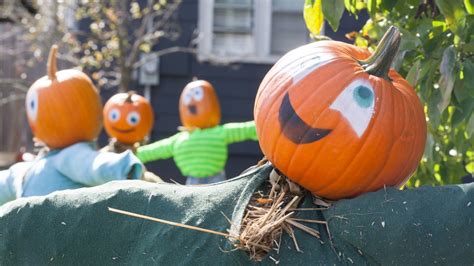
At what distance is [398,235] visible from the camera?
2.10m

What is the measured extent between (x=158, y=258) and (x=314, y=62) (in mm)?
726

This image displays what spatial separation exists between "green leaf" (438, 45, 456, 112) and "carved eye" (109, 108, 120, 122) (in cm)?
415

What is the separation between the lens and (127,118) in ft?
21.0

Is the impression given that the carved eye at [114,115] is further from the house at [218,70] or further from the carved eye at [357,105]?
the carved eye at [357,105]

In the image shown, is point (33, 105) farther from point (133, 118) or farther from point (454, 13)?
point (454, 13)

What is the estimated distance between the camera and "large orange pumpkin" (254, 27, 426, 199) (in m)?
2.30

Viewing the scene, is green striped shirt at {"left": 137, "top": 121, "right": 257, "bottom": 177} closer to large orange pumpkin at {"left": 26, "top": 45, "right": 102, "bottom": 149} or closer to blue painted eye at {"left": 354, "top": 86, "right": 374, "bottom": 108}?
large orange pumpkin at {"left": 26, "top": 45, "right": 102, "bottom": 149}

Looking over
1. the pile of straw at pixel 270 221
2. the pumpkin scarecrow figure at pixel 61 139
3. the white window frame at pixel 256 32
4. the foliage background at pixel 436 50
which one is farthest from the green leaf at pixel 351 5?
the white window frame at pixel 256 32

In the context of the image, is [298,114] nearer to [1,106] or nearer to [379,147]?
[379,147]

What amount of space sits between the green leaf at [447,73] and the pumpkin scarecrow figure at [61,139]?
1.78 meters

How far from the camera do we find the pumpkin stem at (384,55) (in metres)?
2.33

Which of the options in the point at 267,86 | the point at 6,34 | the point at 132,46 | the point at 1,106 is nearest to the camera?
the point at 267,86

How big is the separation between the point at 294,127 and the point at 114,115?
4.22 metres

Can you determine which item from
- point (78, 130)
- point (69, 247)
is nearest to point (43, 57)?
point (78, 130)
